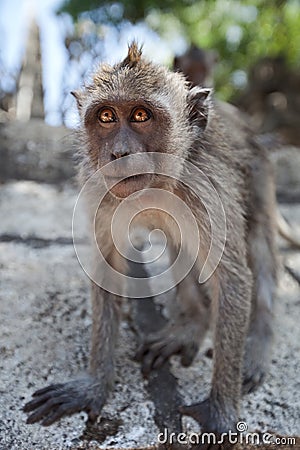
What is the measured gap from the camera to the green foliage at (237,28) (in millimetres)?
13148

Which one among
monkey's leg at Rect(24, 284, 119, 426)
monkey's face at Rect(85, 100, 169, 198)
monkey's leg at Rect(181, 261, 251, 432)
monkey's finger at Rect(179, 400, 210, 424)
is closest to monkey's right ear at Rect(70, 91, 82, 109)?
monkey's face at Rect(85, 100, 169, 198)

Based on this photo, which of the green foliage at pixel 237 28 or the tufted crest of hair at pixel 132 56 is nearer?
the tufted crest of hair at pixel 132 56

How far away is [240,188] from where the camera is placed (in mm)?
3592

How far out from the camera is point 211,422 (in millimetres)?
3055

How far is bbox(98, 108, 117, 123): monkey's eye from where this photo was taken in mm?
2998

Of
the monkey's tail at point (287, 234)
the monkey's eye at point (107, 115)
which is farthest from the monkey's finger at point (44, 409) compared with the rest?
the monkey's tail at point (287, 234)

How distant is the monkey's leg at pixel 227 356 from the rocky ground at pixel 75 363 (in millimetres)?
104

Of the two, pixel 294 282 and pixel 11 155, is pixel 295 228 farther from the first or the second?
pixel 11 155

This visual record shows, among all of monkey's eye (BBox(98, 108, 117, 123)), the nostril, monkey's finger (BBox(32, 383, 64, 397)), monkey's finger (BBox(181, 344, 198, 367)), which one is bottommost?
monkey's finger (BBox(32, 383, 64, 397))

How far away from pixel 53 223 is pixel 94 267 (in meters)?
1.89

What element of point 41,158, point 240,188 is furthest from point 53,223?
point 240,188

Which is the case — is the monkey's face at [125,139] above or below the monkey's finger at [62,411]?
above

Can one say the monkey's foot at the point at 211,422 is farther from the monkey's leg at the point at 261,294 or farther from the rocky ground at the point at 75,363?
the monkey's leg at the point at 261,294

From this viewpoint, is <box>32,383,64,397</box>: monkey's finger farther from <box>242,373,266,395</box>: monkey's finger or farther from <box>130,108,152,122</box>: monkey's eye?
<box>130,108,152,122</box>: monkey's eye
